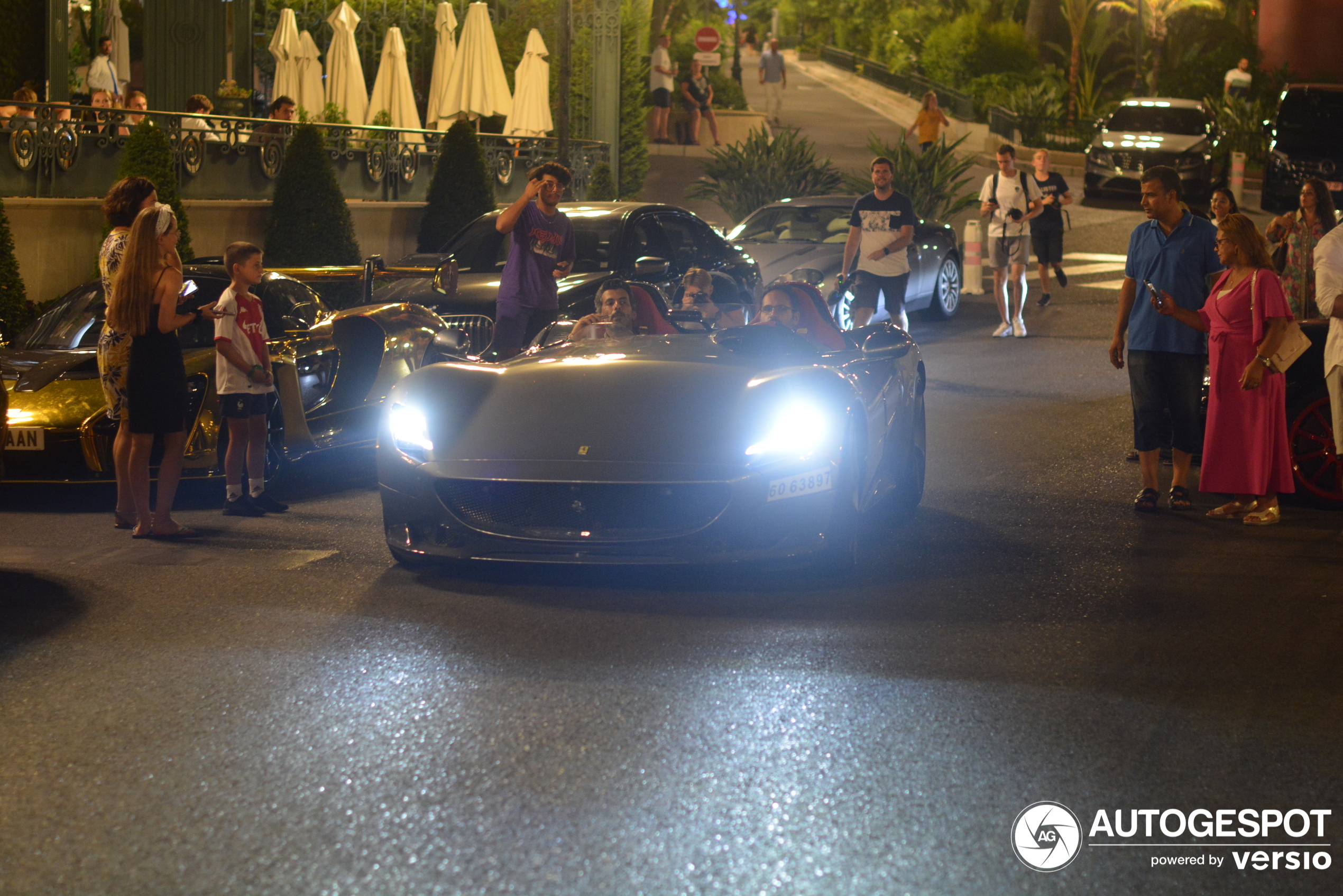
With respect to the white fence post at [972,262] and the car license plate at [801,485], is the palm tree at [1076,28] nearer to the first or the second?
the white fence post at [972,262]

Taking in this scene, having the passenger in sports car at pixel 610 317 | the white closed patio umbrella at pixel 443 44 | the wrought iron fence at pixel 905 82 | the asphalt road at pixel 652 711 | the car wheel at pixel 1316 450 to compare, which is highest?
the wrought iron fence at pixel 905 82

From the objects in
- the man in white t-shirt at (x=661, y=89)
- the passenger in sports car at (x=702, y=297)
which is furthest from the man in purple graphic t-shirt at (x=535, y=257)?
the man in white t-shirt at (x=661, y=89)

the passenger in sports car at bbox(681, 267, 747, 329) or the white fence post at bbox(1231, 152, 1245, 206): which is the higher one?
the white fence post at bbox(1231, 152, 1245, 206)

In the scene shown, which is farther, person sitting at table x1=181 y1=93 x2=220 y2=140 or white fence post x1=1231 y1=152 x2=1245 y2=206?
white fence post x1=1231 y1=152 x2=1245 y2=206

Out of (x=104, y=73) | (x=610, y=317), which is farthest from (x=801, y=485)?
(x=104, y=73)

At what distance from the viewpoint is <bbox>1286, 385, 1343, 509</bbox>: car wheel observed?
28.2ft

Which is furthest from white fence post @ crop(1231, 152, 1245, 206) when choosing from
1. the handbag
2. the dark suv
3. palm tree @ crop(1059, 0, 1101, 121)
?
the handbag

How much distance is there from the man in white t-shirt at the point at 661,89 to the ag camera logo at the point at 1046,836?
31.1m

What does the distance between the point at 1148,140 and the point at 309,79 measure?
51.0 ft

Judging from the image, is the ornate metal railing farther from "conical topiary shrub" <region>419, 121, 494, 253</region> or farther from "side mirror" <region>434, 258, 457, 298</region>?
"side mirror" <region>434, 258, 457, 298</region>

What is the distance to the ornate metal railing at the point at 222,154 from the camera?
14.4m

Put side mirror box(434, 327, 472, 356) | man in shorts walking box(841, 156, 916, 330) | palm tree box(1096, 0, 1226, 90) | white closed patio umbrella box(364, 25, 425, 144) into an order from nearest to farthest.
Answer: side mirror box(434, 327, 472, 356), man in shorts walking box(841, 156, 916, 330), white closed patio umbrella box(364, 25, 425, 144), palm tree box(1096, 0, 1226, 90)

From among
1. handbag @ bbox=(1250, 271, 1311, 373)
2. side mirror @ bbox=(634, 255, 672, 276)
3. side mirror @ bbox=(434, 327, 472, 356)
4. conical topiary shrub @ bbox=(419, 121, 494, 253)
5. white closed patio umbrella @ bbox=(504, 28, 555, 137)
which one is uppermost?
white closed patio umbrella @ bbox=(504, 28, 555, 137)

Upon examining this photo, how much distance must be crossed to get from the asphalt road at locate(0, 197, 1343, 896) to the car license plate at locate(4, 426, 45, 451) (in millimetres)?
566
